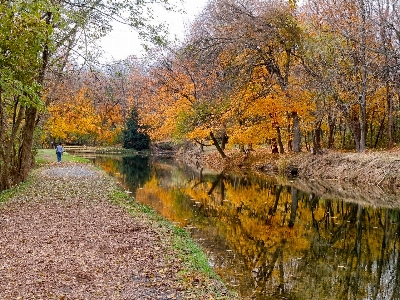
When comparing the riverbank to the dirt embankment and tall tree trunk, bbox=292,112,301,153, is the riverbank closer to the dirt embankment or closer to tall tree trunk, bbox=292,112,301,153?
the dirt embankment

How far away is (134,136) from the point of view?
63750mm

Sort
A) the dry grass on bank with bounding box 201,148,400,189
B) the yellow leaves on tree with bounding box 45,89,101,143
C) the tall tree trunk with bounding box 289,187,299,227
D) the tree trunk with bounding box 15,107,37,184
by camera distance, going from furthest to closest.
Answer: the yellow leaves on tree with bounding box 45,89,101,143, the dry grass on bank with bounding box 201,148,400,189, the tree trunk with bounding box 15,107,37,184, the tall tree trunk with bounding box 289,187,299,227

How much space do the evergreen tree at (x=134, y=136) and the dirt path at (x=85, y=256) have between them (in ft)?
159

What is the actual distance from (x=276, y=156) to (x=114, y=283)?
25.9 m

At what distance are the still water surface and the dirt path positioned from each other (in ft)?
4.73

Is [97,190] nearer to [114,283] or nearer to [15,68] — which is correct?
[15,68]

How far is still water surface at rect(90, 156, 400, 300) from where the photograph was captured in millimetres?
8297

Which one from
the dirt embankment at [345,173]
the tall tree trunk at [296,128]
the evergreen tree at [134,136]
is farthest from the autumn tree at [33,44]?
the evergreen tree at [134,136]

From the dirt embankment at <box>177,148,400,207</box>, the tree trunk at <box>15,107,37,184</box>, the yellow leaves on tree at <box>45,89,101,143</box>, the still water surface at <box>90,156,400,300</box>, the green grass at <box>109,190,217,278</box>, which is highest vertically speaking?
the yellow leaves on tree at <box>45,89,101,143</box>

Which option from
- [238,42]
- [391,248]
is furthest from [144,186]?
[391,248]

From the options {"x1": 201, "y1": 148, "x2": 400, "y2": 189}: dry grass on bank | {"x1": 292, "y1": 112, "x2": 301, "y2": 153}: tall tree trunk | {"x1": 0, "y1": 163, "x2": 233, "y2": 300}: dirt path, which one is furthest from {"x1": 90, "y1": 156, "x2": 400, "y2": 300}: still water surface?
{"x1": 292, "y1": 112, "x2": 301, "y2": 153}: tall tree trunk

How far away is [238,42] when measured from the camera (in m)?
26.3

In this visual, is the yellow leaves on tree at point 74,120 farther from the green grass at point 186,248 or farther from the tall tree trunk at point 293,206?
the tall tree trunk at point 293,206

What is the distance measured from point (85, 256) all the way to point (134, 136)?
2206 inches
